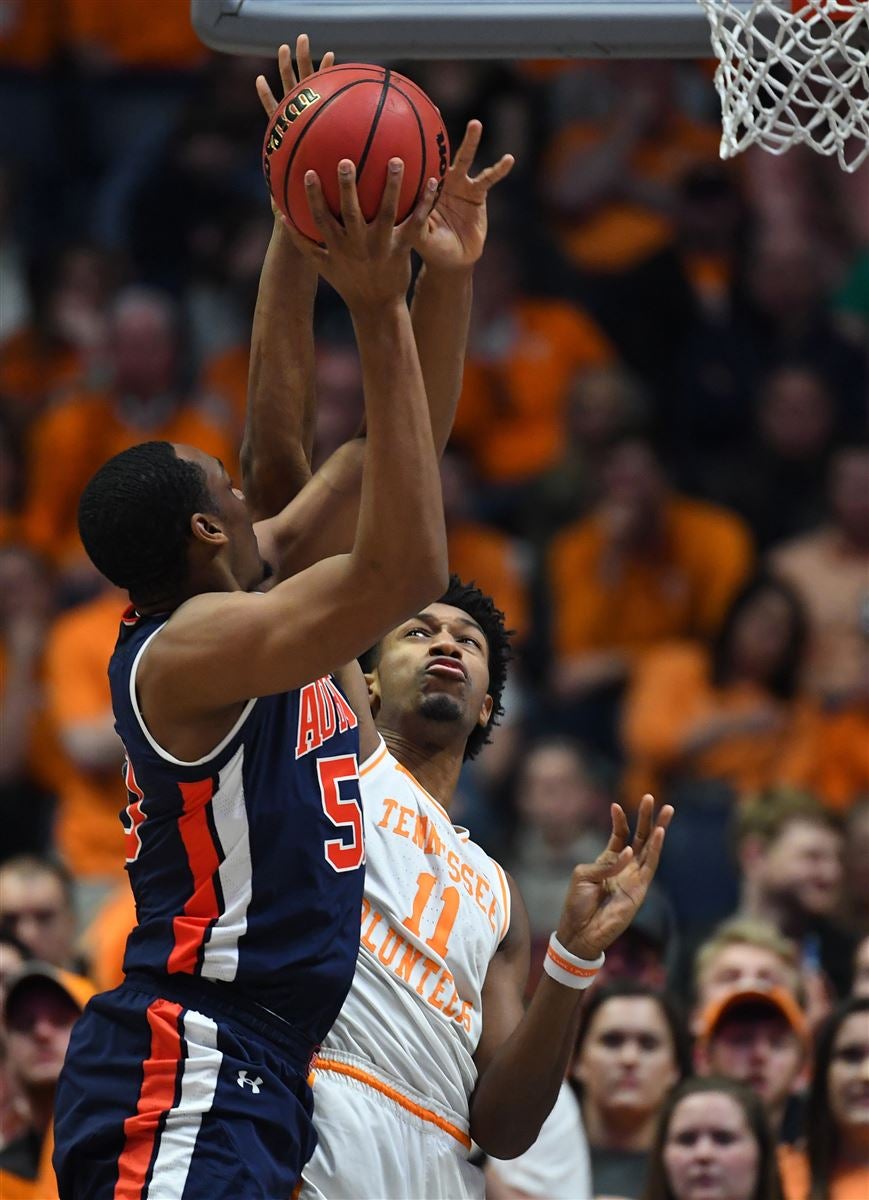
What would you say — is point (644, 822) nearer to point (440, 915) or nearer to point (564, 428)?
point (440, 915)

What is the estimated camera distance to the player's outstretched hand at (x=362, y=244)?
134 inches

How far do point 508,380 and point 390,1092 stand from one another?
6.37m

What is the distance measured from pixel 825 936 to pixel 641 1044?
4.40 ft

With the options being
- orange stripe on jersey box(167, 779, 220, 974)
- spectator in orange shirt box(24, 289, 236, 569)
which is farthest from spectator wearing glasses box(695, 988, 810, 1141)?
spectator in orange shirt box(24, 289, 236, 569)

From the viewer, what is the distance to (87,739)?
28.8 feet

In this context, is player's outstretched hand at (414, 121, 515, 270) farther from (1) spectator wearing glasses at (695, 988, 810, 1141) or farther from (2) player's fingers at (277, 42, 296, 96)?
(1) spectator wearing glasses at (695, 988, 810, 1141)

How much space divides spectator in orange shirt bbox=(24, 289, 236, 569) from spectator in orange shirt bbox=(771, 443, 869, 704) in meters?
2.76

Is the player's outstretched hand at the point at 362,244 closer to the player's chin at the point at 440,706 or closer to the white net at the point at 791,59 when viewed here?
the white net at the point at 791,59

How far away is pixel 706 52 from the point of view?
15.1ft

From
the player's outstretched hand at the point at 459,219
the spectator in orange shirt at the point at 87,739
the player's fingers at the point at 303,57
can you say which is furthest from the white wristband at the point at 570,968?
the spectator in orange shirt at the point at 87,739

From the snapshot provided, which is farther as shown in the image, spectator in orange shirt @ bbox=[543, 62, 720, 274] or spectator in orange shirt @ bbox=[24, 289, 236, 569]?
spectator in orange shirt @ bbox=[543, 62, 720, 274]

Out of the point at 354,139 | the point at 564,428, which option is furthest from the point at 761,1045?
the point at 564,428

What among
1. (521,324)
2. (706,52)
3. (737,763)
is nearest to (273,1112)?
(706,52)

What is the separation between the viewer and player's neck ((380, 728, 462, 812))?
189 inches
